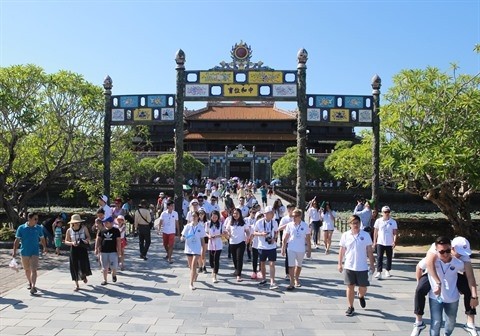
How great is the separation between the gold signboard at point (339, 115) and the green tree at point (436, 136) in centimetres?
126

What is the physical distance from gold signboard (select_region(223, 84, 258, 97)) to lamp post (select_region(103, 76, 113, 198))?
12.5ft

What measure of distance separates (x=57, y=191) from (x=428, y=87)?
27.5 metres

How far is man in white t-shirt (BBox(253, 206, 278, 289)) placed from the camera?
840 cm

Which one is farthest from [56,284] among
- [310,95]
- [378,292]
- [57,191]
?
[57,191]

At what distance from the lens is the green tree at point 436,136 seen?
10438mm

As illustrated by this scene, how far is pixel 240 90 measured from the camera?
1432 centimetres

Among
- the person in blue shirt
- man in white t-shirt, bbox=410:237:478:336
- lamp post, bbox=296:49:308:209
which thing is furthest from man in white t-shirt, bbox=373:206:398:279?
the person in blue shirt

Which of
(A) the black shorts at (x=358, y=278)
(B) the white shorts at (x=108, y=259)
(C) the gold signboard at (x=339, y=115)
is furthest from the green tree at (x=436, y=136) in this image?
(B) the white shorts at (x=108, y=259)

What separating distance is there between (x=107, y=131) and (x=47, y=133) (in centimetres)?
198

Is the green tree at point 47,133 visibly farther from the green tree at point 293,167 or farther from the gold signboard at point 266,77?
the green tree at point 293,167

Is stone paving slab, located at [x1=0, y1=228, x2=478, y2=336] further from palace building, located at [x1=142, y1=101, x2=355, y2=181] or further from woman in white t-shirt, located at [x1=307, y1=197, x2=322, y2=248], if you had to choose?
palace building, located at [x1=142, y1=101, x2=355, y2=181]

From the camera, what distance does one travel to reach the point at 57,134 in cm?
1470

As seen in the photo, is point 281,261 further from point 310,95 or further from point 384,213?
point 310,95

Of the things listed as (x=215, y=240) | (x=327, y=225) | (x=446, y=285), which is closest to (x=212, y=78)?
(x=327, y=225)
